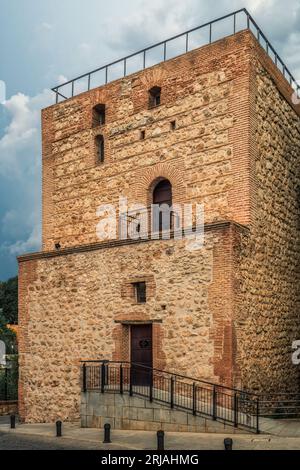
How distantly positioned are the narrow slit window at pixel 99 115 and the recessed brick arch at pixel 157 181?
3.47m

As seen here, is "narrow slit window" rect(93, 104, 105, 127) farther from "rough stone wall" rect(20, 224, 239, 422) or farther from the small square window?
the small square window

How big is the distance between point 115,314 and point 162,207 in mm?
4115

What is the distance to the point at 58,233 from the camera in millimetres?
21234

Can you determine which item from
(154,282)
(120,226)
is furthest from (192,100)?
(154,282)

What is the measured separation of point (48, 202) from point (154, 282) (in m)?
7.53

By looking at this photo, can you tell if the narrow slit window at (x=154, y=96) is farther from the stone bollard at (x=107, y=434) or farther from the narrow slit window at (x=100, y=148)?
the stone bollard at (x=107, y=434)

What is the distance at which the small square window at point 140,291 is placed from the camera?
16.8m

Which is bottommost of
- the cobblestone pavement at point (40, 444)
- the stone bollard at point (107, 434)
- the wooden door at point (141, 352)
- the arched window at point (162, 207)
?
the cobblestone pavement at point (40, 444)

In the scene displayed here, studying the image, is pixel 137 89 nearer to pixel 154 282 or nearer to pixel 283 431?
pixel 154 282

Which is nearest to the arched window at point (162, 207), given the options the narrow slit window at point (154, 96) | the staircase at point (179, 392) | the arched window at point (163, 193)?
Result: the arched window at point (163, 193)

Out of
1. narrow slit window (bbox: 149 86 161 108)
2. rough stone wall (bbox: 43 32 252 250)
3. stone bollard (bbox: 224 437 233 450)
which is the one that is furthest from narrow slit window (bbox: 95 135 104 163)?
stone bollard (bbox: 224 437 233 450)

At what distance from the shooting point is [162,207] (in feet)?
61.0

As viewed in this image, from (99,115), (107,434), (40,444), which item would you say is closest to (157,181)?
(99,115)

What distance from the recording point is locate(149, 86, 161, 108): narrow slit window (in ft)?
64.0
